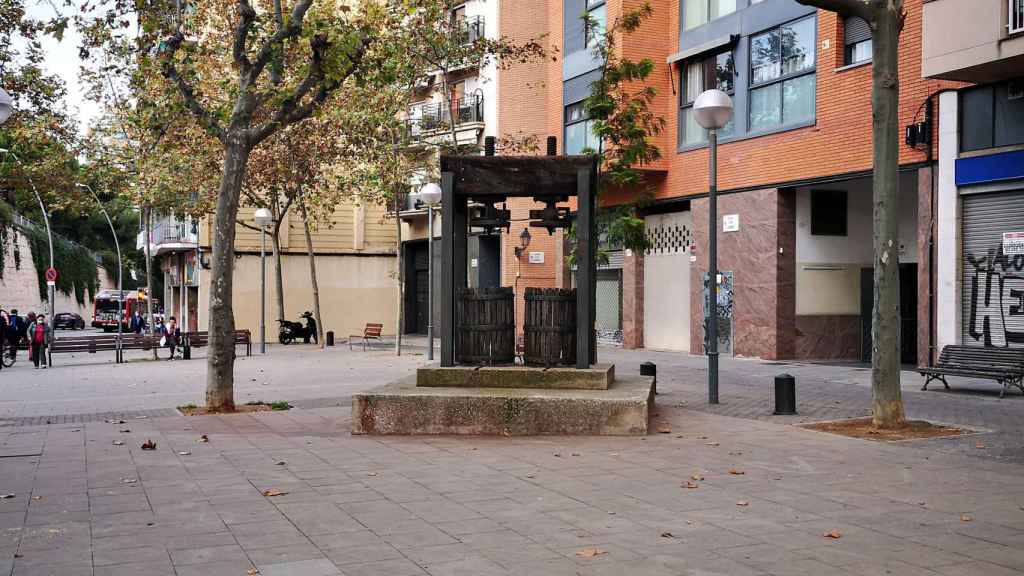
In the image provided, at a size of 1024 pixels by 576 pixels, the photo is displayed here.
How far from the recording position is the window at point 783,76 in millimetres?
21891

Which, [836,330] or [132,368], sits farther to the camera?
[132,368]

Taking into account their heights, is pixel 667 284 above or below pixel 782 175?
below

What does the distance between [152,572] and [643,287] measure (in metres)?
23.3

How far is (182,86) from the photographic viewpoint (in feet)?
43.8

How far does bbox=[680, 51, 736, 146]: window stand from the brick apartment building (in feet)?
0.15

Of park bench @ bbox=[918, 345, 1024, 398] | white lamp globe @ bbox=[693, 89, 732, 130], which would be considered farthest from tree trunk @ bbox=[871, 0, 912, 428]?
park bench @ bbox=[918, 345, 1024, 398]

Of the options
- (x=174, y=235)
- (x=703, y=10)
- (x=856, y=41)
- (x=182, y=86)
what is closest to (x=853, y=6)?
(x=182, y=86)

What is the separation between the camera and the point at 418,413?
35.0 feet

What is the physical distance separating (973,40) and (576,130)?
13766 mm

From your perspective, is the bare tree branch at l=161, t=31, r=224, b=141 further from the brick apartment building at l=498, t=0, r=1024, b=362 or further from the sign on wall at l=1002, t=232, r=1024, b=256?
the sign on wall at l=1002, t=232, r=1024, b=256

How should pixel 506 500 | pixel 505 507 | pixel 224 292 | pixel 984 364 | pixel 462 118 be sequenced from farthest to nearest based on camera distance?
pixel 462 118, pixel 984 364, pixel 224 292, pixel 506 500, pixel 505 507

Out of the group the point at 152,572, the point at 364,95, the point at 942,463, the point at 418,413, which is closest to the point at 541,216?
the point at 418,413

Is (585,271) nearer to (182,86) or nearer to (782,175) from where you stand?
(182,86)

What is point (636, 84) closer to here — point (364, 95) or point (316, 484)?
point (364, 95)
